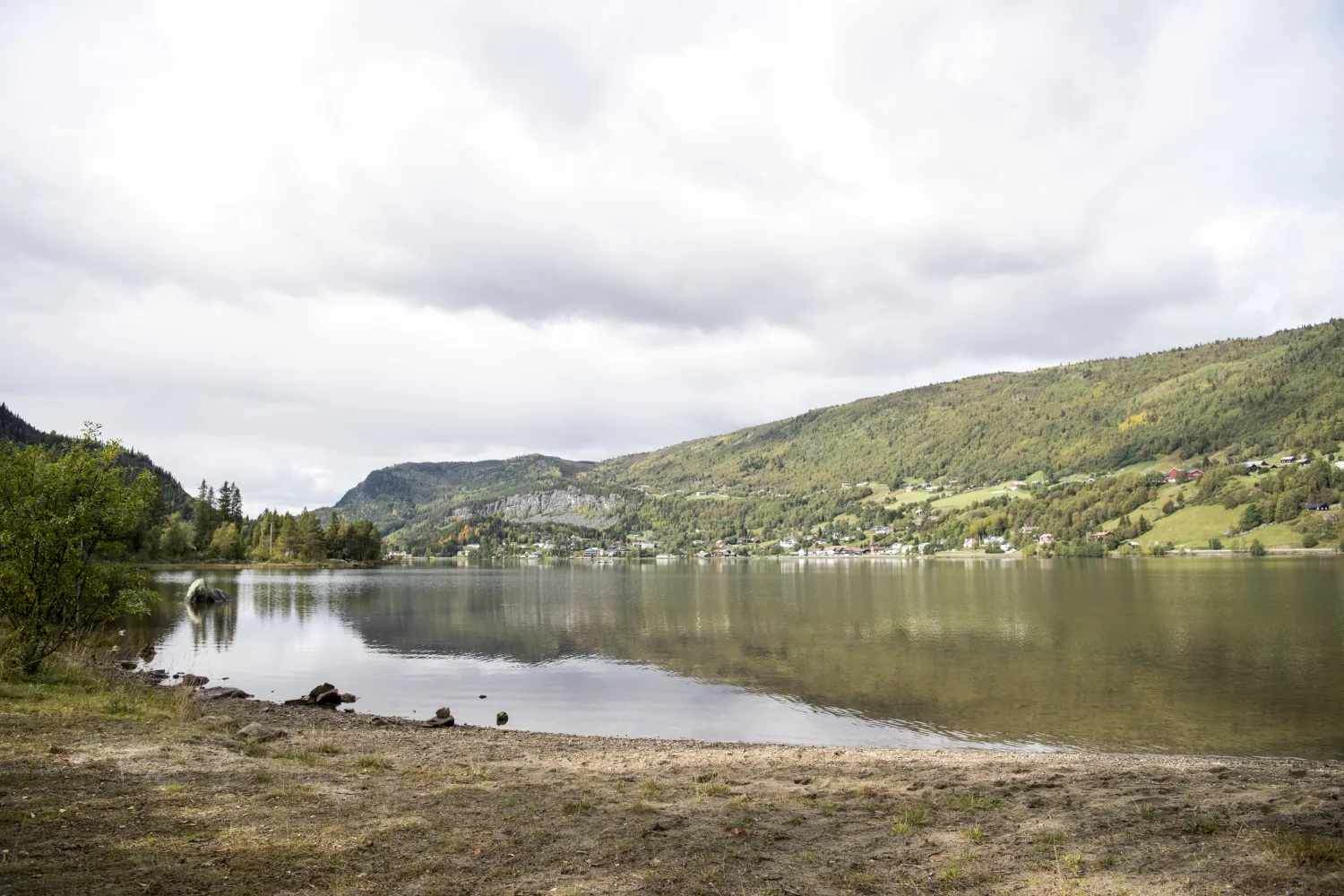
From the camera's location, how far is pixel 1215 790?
45.9ft

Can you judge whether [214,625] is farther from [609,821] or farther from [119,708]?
[609,821]

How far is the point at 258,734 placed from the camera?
18906mm

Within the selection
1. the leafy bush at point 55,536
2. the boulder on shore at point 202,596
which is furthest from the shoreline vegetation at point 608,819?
the boulder on shore at point 202,596

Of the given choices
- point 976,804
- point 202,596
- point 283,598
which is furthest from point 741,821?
point 283,598

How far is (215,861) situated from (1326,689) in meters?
39.2

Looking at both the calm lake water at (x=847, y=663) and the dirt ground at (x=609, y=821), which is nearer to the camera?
the dirt ground at (x=609, y=821)

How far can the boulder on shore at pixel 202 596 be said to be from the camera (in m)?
72.3

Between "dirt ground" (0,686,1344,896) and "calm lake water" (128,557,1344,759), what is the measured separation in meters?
7.80

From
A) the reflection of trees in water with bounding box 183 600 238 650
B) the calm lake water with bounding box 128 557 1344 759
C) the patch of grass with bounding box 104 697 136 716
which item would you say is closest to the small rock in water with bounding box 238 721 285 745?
the patch of grass with bounding box 104 697 136 716

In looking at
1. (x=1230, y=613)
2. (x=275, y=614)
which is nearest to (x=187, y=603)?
(x=275, y=614)

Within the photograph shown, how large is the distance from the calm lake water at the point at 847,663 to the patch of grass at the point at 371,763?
10947 millimetres

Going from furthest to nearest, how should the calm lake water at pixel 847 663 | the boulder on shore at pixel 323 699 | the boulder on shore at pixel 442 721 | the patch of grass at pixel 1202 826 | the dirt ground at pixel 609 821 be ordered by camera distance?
the boulder on shore at pixel 323 699 → the calm lake water at pixel 847 663 → the boulder on shore at pixel 442 721 → the patch of grass at pixel 1202 826 → the dirt ground at pixel 609 821

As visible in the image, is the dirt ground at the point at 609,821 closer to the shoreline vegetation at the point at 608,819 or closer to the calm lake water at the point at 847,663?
the shoreline vegetation at the point at 608,819

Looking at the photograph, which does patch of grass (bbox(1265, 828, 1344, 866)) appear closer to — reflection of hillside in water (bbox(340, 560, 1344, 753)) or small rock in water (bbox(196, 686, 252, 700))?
reflection of hillside in water (bbox(340, 560, 1344, 753))
